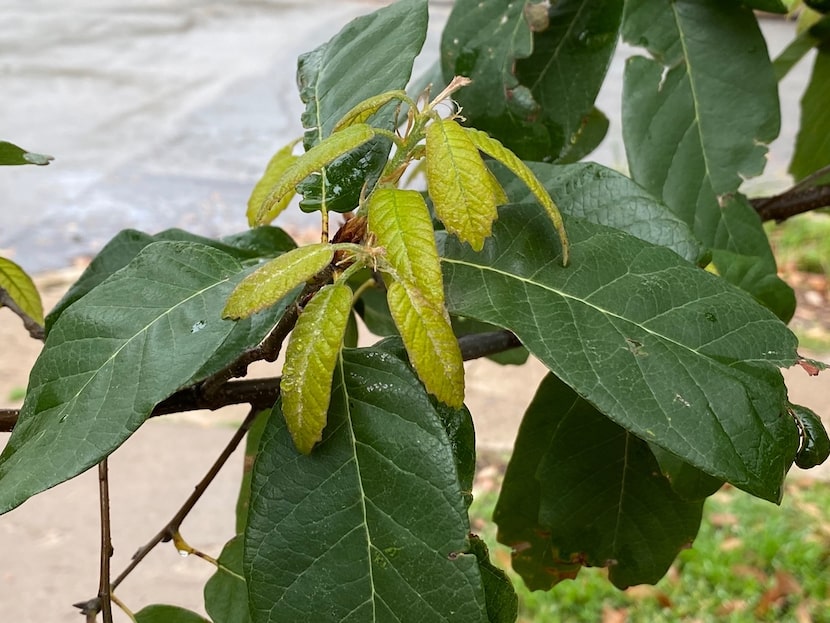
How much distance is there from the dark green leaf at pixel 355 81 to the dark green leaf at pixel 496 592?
234 mm

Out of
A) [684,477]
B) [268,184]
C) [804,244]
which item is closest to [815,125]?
[684,477]


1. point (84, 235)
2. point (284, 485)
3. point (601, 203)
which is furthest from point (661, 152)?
point (84, 235)

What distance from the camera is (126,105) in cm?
555

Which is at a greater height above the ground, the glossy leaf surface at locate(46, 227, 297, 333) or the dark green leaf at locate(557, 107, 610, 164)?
the glossy leaf surface at locate(46, 227, 297, 333)

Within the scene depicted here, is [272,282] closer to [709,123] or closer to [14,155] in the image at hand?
[14,155]

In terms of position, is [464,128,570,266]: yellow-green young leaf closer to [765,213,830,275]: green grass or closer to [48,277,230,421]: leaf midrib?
[48,277,230,421]: leaf midrib

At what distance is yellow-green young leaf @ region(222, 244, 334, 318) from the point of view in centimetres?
43

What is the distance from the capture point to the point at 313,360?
442mm

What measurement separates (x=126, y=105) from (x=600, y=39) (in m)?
5.24

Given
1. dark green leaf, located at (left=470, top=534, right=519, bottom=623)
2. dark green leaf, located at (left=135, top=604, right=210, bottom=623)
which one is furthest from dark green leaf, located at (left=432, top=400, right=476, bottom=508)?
dark green leaf, located at (left=135, top=604, right=210, bottom=623)

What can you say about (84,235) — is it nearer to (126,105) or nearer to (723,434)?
(126,105)

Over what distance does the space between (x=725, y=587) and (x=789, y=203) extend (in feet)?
5.22

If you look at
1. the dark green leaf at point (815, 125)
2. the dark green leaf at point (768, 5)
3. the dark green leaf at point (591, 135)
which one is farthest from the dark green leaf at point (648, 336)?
the dark green leaf at point (815, 125)

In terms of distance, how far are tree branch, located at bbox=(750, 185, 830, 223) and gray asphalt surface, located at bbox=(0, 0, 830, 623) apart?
6.37ft
